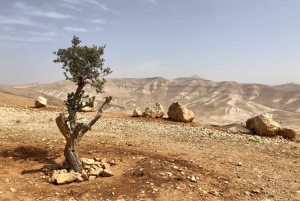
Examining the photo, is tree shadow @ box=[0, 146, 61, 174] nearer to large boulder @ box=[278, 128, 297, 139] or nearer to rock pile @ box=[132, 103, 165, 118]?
rock pile @ box=[132, 103, 165, 118]

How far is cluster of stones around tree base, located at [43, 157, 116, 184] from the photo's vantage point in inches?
412

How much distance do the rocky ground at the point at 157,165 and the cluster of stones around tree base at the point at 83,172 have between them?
282 mm

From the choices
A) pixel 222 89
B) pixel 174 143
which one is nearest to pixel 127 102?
pixel 222 89

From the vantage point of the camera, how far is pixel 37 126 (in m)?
21.5

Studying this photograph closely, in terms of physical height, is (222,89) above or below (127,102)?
above

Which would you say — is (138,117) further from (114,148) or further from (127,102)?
(127,102)

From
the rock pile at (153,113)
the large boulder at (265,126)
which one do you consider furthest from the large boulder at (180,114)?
the large boulder at (265,126)

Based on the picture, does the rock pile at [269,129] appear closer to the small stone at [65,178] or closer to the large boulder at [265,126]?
the large boulder at [265,126]

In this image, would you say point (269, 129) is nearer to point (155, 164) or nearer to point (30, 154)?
point (155, 164)

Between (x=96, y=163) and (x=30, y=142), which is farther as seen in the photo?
(x=30, y=142)

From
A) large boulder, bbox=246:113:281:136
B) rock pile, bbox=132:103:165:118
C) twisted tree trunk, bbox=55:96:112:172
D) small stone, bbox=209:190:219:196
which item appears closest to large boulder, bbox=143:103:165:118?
rock pile, bbox=132:103:165:118

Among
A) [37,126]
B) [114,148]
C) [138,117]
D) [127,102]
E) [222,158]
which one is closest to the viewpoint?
[222,158]

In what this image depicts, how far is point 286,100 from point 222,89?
157ft

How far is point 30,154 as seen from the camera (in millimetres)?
13766
